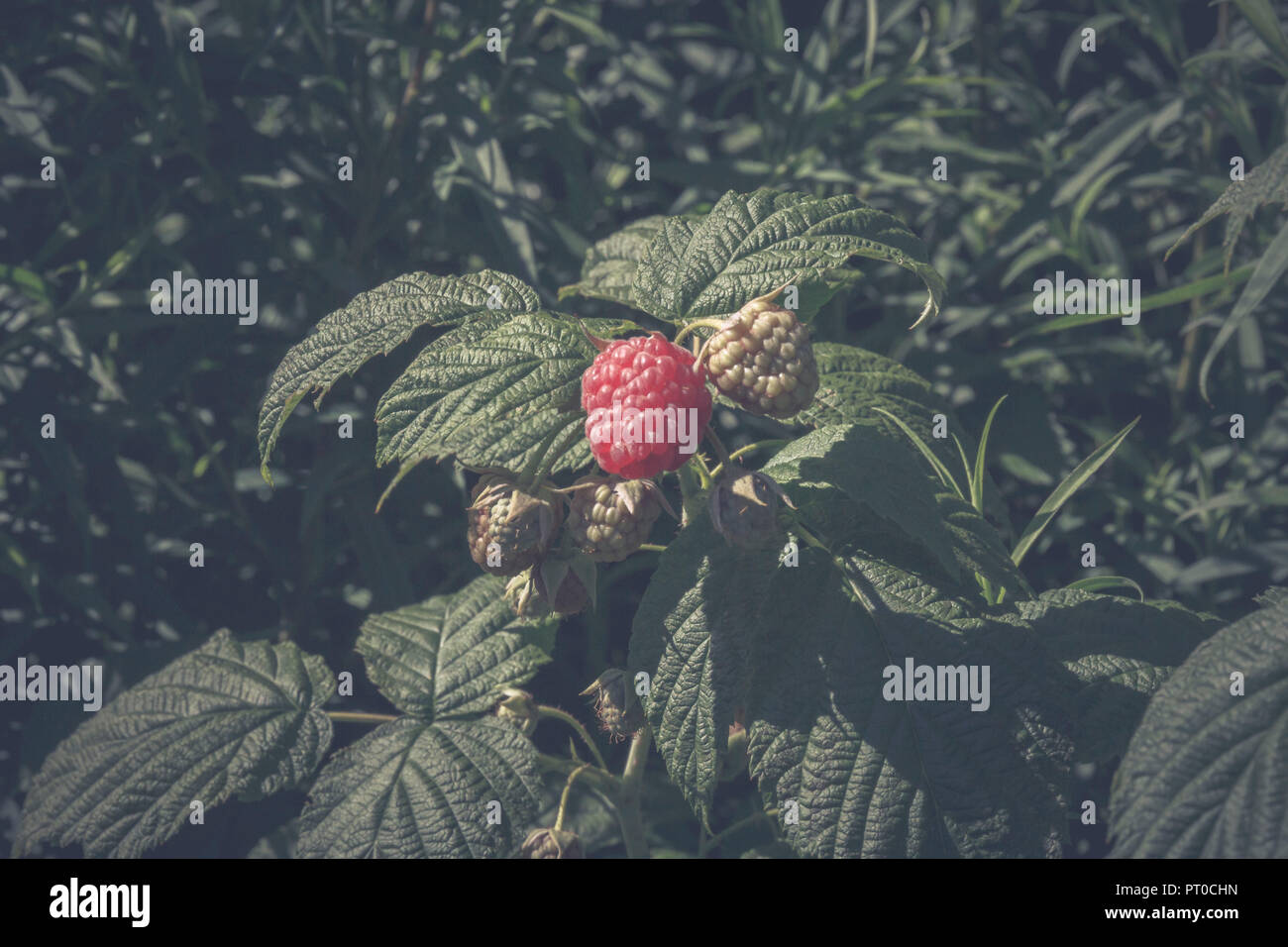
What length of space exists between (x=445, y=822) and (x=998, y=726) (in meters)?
0.44

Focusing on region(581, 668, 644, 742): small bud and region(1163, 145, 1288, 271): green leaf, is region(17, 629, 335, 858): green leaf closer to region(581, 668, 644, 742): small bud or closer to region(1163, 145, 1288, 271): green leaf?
region(581, 668, 644, 742): small bud

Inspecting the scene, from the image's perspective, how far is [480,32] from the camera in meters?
1.40

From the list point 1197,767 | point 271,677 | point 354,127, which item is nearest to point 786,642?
point 1197,767

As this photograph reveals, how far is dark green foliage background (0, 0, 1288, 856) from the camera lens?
1319 mm

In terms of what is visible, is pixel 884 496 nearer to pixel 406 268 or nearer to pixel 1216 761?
pixel 1216 761

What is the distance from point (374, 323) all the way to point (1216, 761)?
0.67m

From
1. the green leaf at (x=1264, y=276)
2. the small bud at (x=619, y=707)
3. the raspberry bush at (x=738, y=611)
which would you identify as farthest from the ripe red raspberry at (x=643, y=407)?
the green leaf at (x=1264, y=276)

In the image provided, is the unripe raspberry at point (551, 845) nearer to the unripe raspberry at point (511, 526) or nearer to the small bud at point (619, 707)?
the small bud at point (619, 707)

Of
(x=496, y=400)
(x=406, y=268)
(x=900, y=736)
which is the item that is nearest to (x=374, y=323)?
(x=496, y=400)

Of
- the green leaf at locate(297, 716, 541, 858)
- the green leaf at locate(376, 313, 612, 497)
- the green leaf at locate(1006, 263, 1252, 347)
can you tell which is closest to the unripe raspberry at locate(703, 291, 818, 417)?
the green leaf at locate(376, 313, 612, 497)

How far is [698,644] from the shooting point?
0.80 m

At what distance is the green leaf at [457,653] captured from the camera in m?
0.98

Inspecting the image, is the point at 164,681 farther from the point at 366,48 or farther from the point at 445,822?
the point at 366,48

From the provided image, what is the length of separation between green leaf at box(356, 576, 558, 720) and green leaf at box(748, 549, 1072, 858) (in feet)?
0.92
